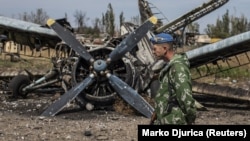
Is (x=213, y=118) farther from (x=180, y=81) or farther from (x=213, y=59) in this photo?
(x=180, y=81)

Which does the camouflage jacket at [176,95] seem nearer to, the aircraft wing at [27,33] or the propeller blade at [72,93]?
the propeller blade at [72,93]

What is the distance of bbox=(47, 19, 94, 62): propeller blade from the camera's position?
11375 mm

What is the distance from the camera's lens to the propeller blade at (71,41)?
11375 millimetres

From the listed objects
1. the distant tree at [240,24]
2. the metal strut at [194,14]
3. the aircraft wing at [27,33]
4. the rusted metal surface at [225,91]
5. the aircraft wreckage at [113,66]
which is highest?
the distant tree at [240,24]

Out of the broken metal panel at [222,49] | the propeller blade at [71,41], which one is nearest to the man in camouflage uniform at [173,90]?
the propeller blade at [71,41]

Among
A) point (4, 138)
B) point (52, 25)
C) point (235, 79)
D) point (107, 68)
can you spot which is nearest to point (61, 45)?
point (52, 25)

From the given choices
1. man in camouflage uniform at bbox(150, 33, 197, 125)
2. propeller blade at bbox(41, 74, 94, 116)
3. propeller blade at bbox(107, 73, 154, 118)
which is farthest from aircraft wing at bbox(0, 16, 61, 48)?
man in camouflage uniform at bbox(150, 33, 197, 125)

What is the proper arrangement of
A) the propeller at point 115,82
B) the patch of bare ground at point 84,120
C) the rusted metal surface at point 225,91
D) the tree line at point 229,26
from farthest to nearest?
1. the tree line at point 229,26
2. the rusted metal surface at point 225,91
3. the propeller at point 115,82
4. the patch of bare ground at point 84,120

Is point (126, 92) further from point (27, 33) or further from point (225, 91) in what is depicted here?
point (27, 33)

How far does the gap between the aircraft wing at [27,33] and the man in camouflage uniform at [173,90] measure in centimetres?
898

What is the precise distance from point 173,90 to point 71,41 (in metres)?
7.14

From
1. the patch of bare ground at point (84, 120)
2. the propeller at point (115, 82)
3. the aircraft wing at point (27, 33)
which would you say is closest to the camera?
the patch of bare ground at point (84, 120)

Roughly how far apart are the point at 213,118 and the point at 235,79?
41.3 ft

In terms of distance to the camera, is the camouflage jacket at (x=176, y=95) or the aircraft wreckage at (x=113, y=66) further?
the aircraft wreckage at (x=113, y=66)
